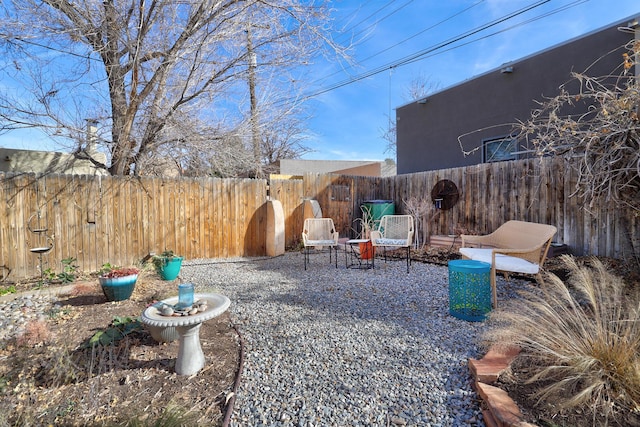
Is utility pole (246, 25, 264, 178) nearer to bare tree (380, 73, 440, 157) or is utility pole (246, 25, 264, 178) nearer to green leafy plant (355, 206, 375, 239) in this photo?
green leafy plant (355, 206, 375, 239)

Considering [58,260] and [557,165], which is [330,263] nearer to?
[557,165]

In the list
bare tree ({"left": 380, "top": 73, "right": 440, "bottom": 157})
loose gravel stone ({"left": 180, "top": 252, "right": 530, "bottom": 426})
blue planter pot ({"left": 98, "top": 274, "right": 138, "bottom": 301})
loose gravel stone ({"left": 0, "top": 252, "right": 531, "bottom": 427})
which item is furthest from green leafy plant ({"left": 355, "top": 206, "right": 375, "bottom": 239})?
bare tree ({"left": 380, "top": 73, "right": 440, "bottom": 157})

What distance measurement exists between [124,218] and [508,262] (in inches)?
215

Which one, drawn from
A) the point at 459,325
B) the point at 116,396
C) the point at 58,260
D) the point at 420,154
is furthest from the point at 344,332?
the point at 420,154

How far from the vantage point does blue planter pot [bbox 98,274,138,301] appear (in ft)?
10.5

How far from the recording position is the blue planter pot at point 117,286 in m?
3.19

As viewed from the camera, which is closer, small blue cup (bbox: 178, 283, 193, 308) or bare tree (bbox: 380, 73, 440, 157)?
small blue cup (bbox: 178, 283, 193, 308)

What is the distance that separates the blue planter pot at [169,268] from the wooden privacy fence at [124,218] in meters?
1.31

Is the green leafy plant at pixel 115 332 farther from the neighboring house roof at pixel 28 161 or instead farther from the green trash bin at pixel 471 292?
the neighboring house roof at pixel 28 161

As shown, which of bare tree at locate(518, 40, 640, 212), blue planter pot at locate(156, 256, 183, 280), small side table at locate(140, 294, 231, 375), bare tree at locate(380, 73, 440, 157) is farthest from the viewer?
bare tree at locate(380, 73, 440, 157)

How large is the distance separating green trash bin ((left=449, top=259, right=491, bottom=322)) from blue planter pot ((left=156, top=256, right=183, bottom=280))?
341cm

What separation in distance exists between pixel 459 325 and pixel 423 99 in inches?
287

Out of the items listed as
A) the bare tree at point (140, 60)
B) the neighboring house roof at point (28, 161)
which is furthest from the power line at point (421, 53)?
the neighboring house roof at point (28, 161)

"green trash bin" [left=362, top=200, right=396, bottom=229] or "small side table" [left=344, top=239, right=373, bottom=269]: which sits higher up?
"green trash bin" [left=362, top=200, right=396, bottom=229]
